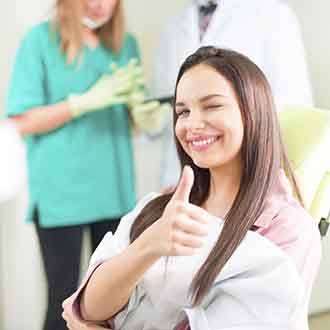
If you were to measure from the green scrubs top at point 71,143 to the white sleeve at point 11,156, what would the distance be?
3 centimetres

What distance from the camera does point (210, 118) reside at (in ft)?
4.08

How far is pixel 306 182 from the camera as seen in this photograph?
55.2 inches

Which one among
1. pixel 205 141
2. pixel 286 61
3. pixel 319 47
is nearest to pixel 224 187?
pixel 205 141

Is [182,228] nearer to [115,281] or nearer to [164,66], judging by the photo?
[115,281]

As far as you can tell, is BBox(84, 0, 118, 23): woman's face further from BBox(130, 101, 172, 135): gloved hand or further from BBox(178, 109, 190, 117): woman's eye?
BBox(178, 109, 190, 117): woman's eye

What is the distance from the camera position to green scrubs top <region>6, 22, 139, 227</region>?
6.65 feet

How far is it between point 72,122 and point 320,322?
1.05 m

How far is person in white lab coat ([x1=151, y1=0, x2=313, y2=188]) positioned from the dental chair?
523mm

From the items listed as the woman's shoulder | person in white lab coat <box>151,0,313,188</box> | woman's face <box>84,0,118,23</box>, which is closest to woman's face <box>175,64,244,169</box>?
the woman's shoulder

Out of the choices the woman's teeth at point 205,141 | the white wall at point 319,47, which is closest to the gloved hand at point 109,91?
the white wall at point 319,47

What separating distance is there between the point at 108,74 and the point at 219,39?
34 centimetres

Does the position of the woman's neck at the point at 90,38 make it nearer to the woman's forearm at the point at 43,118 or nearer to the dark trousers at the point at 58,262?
the woman's forearm at the point at 43,118

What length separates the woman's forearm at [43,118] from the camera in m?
2.04

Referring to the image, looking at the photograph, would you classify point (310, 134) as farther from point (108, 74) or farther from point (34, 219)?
point (34, 219)
